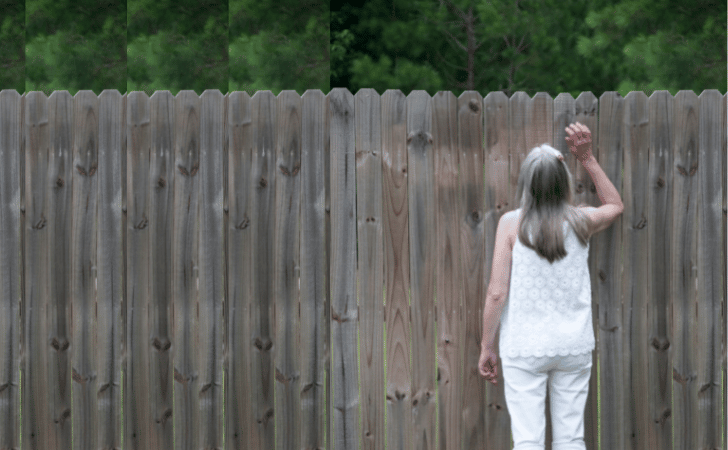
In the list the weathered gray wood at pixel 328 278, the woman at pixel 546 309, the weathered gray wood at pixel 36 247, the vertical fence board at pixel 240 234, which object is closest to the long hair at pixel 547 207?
the woman at pixel 546 309

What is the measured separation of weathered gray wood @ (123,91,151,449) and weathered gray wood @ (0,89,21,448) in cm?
65

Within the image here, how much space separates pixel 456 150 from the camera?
421 cm

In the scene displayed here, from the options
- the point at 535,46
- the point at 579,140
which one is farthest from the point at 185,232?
the point at 535,46

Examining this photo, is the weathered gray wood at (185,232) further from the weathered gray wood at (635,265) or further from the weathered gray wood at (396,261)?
the weathered gray wood at (635,265)

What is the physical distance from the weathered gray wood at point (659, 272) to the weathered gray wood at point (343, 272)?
5.71 feet

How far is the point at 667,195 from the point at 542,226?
108 centimetres

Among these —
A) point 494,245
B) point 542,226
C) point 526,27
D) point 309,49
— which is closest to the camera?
point 542,226

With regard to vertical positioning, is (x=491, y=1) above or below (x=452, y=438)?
→ above

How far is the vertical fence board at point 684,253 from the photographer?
4.27m

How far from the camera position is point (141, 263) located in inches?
166

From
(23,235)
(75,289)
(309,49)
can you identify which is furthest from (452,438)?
(309,49)

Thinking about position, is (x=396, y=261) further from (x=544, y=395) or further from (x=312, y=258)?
(x=544, y=395)

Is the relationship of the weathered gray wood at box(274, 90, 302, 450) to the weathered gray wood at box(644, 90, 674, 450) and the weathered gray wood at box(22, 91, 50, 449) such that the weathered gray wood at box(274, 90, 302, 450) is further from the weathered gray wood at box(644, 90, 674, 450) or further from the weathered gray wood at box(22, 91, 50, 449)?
the weathered gray wood at box(644, 90, 674, 450)

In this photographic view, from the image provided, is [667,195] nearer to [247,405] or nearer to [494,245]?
[494,245]
